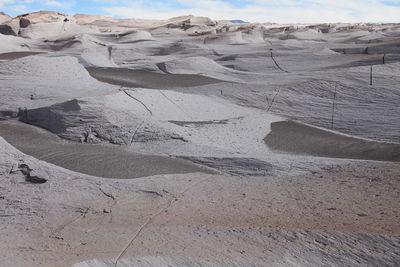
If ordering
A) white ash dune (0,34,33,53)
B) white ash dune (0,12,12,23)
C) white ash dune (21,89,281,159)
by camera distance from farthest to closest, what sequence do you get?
white ash dune (0,12,12,23) → white ash dune (0,34,33,53) → white ash dune (21,89,281,159)

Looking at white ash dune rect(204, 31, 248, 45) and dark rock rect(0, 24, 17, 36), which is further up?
dark rock rect(0, 24, 17, 36)

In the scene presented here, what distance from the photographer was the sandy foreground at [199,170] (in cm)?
327

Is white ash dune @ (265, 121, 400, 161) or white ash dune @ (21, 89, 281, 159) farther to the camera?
white ash dune @ (21, 89, 281, 159)

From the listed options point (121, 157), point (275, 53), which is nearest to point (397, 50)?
point (275, 53)

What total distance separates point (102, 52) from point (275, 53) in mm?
Result: 5444

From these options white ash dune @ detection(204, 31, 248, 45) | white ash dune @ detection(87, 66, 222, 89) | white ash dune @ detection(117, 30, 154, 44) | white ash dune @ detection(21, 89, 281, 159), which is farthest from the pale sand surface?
white ash dune @ detection(117, 30, 154, 44)

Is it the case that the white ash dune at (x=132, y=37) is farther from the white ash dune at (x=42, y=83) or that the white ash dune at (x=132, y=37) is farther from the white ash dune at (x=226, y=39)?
the white ash dune at (x=42, y=83)

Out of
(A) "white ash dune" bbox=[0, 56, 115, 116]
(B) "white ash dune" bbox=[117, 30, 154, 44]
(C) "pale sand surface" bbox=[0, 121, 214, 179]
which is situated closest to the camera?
(C) "pale sand surface" bbox=[0, 121, 214, 179]

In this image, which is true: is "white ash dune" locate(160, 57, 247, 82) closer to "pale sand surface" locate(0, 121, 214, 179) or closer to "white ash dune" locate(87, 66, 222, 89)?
"white ash dune" locate(87, 66, 222, 89)

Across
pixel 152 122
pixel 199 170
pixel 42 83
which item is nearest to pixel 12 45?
pixel 42 83

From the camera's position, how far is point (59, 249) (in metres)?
3.26

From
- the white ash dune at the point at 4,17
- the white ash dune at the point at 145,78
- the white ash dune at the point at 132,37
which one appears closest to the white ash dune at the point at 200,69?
the white ash dune at the point at 145,78

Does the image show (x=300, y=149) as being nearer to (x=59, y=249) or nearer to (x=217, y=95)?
(x=217, y=95)

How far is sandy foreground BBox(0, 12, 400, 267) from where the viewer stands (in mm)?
3268
